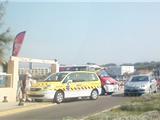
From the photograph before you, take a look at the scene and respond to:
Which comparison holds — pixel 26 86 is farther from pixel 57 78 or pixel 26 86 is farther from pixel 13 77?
pixel 57 78

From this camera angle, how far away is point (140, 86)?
105 ft

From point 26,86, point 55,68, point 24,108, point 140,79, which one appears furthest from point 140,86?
point 24,108

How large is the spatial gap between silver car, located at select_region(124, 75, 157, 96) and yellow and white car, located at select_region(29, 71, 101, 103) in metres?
4.36

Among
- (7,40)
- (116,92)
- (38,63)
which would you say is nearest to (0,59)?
(7,40)

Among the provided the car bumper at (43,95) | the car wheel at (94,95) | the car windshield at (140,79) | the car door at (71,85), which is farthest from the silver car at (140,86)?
the car bumper at (43,95)

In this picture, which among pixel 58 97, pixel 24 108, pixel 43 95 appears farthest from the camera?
pixel 58 97

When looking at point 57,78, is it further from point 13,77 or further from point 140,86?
point 140,86

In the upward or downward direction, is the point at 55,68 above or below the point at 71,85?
above

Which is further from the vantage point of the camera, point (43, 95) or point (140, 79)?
point (140, 79)

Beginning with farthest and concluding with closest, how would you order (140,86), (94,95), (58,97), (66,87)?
(140,86) < (94,95) < (66,87) < (58,97)

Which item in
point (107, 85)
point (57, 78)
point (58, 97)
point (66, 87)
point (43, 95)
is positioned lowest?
point (58, 97)

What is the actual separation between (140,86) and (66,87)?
25.2ft

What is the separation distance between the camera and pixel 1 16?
18078mm

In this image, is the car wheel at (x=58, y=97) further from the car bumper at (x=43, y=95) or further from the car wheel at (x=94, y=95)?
the car wheel at (x=94, y=95)
